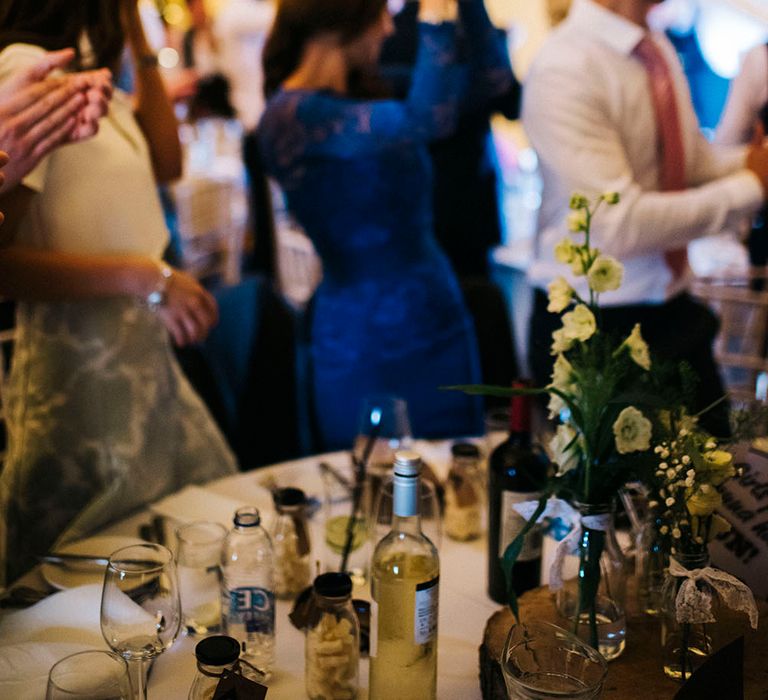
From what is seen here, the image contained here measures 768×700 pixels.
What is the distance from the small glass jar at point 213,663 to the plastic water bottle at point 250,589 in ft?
0.57

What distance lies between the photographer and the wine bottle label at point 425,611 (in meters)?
0.90

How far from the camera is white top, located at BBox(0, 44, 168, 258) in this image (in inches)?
56.9

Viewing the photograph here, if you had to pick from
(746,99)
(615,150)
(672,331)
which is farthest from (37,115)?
(746,99)

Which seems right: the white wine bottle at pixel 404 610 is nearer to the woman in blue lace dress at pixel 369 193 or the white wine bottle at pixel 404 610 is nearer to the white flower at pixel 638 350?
the white flower at pixel 638 350

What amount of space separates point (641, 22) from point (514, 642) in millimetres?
1399

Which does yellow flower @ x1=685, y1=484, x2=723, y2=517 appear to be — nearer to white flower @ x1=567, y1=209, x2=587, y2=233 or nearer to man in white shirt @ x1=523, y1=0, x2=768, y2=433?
white flower @ x1=567, y1=209, x2=587, y2=233

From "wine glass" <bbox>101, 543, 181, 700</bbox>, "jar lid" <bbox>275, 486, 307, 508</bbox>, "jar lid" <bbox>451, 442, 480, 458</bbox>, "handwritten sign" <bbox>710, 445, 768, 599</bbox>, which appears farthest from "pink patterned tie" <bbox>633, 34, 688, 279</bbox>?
"wine glass" <bbox>101, 543, 181, 700</bbox>

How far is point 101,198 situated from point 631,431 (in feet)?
3.26

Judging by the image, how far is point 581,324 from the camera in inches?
38.8

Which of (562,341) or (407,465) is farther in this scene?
(562,341)

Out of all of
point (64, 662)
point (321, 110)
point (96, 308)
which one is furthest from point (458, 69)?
point (64, 662)

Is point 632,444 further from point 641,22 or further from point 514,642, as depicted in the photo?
point 641,22

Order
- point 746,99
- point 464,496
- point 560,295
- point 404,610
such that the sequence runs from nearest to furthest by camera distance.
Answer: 1. point 404,610
2. point 560,295
3. point 464,496
4. point 746,99

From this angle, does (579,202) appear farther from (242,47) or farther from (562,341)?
(242,47)
